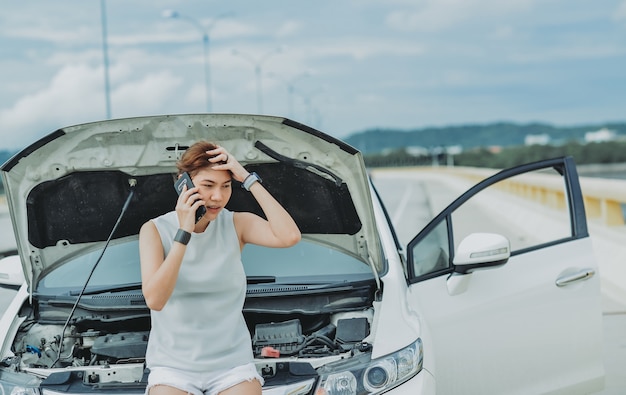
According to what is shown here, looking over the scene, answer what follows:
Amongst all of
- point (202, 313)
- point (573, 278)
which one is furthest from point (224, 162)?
point (573, 278)

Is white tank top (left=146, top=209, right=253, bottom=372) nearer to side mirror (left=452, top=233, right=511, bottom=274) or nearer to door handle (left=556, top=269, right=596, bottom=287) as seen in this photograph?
side mirror (left=452, top=233, right=511, bottom=274)

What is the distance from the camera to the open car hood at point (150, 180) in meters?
4.35

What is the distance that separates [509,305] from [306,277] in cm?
95

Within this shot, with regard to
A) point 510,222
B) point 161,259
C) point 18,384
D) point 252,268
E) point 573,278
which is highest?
point 161,259

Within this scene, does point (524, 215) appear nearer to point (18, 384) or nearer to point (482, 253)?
point (482, 253)

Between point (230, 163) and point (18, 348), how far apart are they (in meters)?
1.63

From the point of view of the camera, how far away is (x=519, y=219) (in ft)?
64.7

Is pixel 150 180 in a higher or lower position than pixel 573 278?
higher

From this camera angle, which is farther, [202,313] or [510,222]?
[510,222]

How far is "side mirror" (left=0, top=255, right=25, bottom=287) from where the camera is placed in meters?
4.97

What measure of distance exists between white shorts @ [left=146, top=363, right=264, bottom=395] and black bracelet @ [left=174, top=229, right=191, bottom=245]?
1.38ft

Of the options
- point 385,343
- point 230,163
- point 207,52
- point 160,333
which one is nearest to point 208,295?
point 160,333

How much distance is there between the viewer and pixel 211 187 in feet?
11.1

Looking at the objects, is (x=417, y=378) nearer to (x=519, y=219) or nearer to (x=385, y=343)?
(x=385, y=343)
